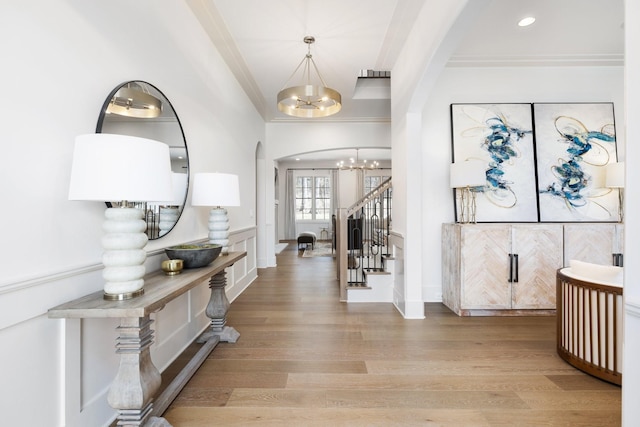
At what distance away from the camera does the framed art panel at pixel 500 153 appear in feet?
12.8

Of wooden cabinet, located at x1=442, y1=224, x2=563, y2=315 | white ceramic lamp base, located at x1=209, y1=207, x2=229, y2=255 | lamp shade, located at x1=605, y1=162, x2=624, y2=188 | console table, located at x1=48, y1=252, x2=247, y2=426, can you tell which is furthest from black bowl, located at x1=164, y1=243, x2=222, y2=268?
lamp shade, located at x1=605, y1=162, x2=624, y2=188

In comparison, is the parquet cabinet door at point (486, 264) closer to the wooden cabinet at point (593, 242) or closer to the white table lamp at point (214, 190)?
the wooden cabinet at point (593, 242)

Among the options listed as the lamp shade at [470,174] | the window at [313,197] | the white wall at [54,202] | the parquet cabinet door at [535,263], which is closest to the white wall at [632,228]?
the white wall at [54,202]

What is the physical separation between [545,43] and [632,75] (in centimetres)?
341

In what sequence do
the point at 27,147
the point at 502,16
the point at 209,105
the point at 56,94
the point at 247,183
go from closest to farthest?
the point at 27,147, the point at 56,94, the point at 502,16, the point at 209,105, the point at 247,183

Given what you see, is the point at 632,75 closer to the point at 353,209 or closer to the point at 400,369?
the point at 400,369

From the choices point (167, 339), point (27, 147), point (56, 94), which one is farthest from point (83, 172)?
point (167, 339)

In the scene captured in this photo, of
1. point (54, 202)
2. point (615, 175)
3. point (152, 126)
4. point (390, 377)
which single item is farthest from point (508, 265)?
point (54, 202)

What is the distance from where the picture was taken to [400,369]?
2.38 meters

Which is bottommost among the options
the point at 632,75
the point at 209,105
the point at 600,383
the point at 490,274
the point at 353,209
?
the point at 600,383

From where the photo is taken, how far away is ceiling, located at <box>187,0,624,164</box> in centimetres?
289

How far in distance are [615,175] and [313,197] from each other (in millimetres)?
9232

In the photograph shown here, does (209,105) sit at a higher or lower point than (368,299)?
higher

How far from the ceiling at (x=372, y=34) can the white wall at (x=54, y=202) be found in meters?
1.09
